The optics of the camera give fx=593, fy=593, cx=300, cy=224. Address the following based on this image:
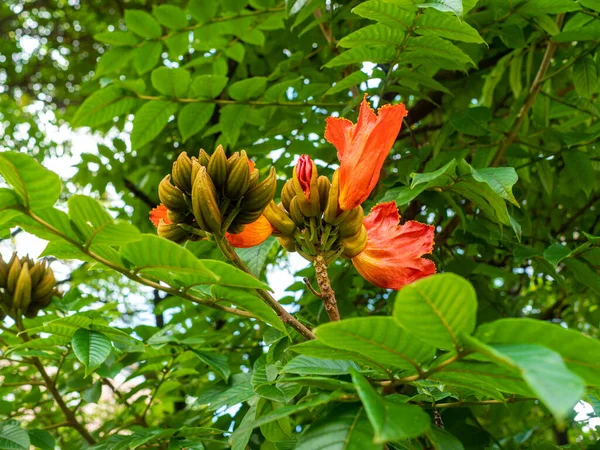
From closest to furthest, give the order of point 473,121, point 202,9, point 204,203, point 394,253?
point 204,203
point 394,253
point 473,121
point 202,9

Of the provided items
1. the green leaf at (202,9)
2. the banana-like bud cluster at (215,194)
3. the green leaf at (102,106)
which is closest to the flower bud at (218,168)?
the banana-like bud cluster at (215,194)

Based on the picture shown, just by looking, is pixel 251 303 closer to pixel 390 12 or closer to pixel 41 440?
pixel 390 12

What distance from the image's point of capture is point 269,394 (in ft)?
3.11

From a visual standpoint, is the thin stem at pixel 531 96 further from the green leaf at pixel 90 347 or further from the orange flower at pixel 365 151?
the green leaf at pixel 90 347

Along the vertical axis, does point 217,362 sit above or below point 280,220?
below

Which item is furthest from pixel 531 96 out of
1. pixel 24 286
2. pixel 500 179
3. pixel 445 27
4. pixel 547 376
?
pixel 24 286

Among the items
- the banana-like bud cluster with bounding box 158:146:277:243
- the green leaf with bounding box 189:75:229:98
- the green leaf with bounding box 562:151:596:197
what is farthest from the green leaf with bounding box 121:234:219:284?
the green leaf with bounding box 562:151:596:197

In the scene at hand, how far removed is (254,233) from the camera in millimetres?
1064

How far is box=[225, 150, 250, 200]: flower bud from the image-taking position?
3.06 ft

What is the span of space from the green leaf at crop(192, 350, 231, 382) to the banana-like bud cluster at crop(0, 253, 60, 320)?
Result: 46 cm

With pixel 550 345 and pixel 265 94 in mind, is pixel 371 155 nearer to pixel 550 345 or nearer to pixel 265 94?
pixel 550 345

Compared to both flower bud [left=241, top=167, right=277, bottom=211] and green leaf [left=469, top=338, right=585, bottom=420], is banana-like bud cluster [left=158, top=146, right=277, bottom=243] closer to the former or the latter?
flower bud [left=241, top=167, right=277, bottom=211]

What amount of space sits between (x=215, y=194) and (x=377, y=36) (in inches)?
23.1

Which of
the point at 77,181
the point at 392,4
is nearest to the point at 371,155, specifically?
the point at 392,4
